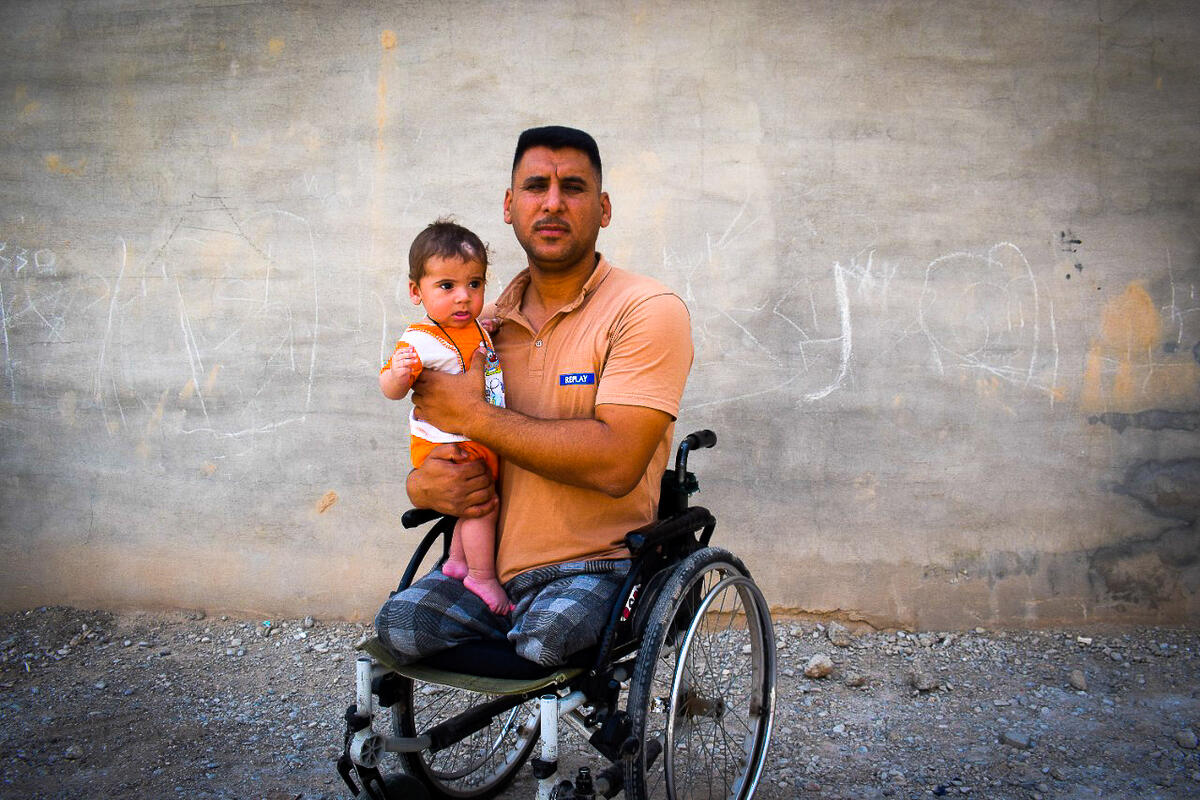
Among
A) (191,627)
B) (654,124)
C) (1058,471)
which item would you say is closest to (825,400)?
(1058,471)

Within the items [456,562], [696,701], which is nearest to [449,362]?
[456,562]

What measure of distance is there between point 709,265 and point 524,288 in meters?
1.53

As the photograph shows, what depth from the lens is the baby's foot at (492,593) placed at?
8.01 ft

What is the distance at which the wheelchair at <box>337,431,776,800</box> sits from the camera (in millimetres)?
2133

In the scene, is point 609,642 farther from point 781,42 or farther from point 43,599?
point 43,599

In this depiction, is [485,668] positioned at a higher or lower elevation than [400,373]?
lower

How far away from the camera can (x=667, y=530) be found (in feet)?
7.77

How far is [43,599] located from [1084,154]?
5.37m

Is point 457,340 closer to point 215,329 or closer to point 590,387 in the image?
point 590,387

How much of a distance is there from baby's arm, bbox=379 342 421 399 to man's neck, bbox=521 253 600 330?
0.39m

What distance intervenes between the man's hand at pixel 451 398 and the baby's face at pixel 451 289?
6.8 inches

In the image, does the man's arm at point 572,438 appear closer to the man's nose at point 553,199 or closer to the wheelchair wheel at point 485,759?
the man's nose at point 553,199

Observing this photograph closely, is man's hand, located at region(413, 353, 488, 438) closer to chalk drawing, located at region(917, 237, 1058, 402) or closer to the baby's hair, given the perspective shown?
the baby's hair

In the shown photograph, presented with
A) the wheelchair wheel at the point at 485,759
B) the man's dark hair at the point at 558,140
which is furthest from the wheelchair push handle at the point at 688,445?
the wheelchair wheel at the point at 485,759
